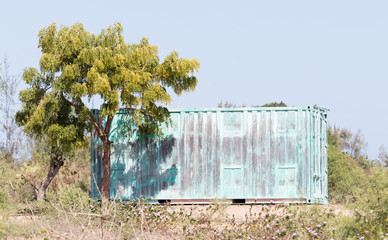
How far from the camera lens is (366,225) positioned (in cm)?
912

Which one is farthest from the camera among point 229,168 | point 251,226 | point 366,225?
point 229,168

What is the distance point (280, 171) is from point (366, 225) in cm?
784

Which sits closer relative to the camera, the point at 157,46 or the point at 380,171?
the point at 380,171

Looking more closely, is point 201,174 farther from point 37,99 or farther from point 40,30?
point 40,30

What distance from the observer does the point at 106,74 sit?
50.9 feet

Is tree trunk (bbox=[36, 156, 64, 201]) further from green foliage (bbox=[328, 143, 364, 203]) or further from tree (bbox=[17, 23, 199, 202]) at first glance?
green foliage (bbox=[328, 143, 364, 203])

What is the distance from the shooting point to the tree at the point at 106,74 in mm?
15492

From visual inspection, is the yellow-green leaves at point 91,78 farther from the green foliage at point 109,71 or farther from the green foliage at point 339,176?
the green foliage at point 339,176

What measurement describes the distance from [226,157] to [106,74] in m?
4.89

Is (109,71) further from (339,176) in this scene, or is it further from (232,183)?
(339,176)

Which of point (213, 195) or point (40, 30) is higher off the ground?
point (40, 30)

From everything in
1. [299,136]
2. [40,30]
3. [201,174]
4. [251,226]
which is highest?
[40,30]

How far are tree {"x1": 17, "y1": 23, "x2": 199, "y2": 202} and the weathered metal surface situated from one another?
105 cm

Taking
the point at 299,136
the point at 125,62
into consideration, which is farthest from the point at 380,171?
the point at 125,62
